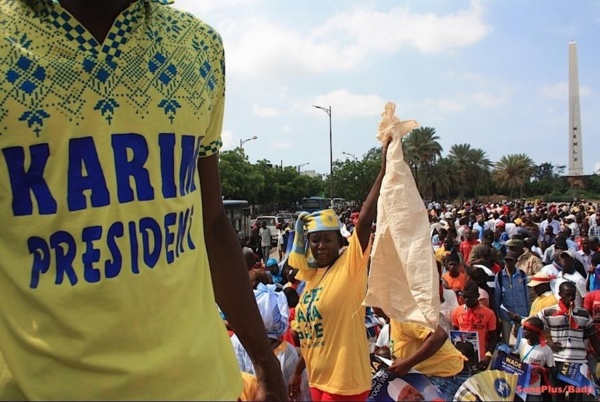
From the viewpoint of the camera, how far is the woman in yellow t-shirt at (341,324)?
3902 millimetres

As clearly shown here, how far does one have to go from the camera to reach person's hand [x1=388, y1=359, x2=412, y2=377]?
415 cm

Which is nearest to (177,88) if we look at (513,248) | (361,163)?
(513,248)

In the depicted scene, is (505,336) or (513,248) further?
(513,248)

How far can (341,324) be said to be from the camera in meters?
3.97

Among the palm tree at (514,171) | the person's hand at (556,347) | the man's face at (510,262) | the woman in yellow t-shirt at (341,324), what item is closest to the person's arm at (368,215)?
the woman in yellow t-shirt at (341,324)

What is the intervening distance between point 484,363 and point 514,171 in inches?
2762

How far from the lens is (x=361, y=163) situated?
4753 centimetres

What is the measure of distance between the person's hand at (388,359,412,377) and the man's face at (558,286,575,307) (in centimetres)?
295

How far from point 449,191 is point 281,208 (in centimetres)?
1926

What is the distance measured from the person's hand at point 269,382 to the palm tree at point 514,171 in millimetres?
74310

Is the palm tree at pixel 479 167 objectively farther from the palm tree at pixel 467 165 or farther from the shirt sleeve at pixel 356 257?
the shirt sleeve at pixel 356 257

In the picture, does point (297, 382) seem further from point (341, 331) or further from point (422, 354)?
point (422, 354)

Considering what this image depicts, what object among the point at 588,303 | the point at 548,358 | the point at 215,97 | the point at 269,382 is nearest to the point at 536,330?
the point at 548,358

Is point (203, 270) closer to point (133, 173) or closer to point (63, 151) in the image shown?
point (133, 173)
